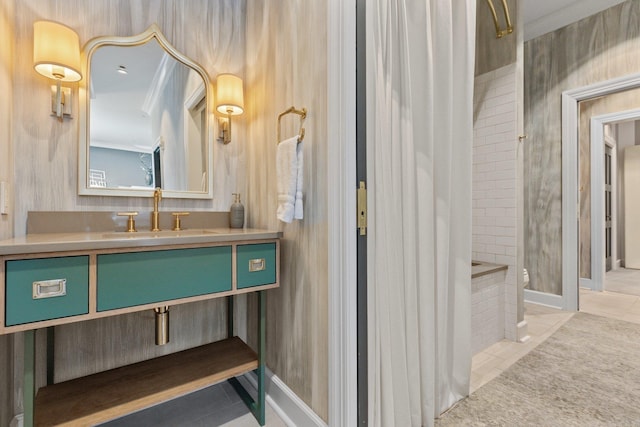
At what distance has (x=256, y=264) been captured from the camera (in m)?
1.34

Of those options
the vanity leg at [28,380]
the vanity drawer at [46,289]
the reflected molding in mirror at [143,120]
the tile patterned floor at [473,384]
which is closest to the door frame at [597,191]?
the tile patterned floor at [473,384]

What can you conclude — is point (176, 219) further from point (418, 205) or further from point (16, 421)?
point (418, 205)

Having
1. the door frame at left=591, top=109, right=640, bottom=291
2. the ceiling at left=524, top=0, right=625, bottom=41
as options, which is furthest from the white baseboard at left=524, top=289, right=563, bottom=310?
the ceiling at left=524, top=0, right=625, bottom=41

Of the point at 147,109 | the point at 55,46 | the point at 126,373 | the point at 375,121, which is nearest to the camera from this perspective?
the point at 375,121

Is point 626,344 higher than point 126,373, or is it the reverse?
point 126,373

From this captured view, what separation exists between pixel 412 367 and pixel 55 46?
80.9 inches

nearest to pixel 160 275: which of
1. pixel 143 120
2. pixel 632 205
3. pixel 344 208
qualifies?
pixel 344 208

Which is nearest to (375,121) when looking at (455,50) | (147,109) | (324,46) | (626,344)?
(324,46)

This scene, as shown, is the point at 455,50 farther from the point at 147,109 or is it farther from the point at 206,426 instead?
the point at 206,426

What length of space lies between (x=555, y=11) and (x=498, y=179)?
6.39 ft

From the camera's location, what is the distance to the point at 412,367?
1.23m

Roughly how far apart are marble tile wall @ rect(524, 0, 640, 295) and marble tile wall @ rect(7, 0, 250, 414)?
304 centimetres

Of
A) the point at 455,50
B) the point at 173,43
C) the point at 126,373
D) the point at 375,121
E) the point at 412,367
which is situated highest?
the point at 173,43

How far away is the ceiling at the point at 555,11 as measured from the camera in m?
2.68
